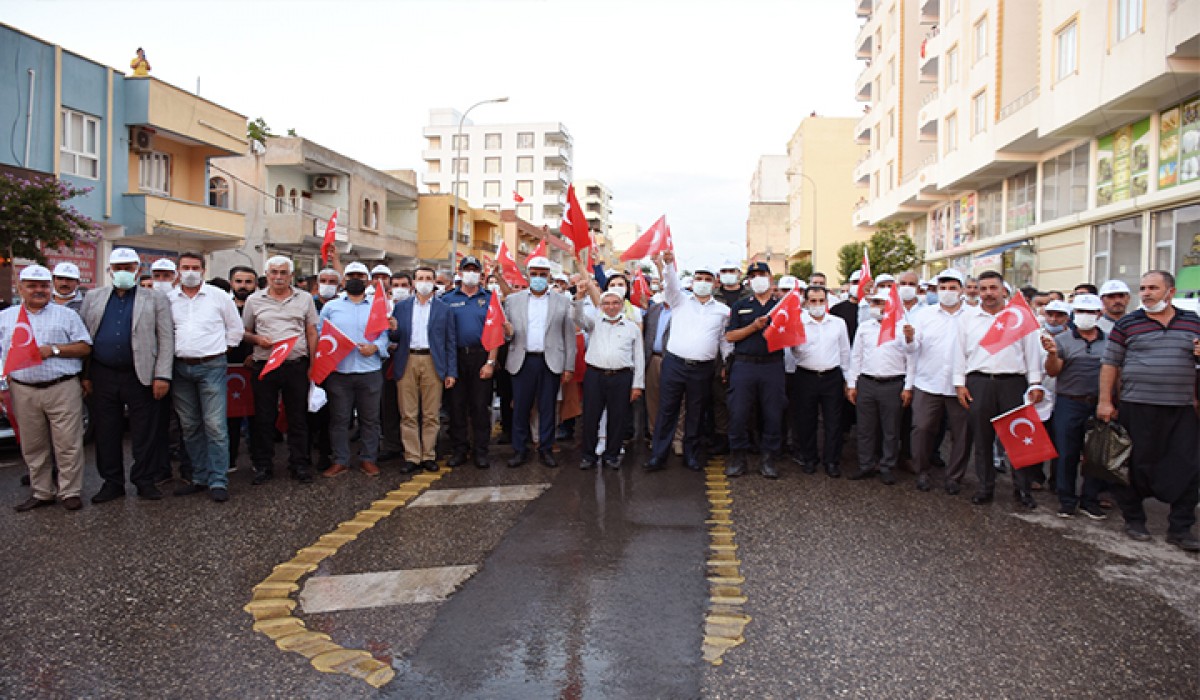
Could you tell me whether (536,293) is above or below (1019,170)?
below

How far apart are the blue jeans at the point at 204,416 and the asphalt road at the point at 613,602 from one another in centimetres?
33

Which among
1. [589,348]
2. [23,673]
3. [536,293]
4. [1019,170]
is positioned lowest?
[23,673]

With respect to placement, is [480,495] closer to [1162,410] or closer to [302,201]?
[1162,410]

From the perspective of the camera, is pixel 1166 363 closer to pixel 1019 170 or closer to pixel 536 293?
pixel 536 293

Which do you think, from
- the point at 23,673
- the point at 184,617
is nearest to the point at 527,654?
the point at 184,617

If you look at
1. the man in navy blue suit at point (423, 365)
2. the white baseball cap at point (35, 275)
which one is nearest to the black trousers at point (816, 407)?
the man in navy blue suit at point (423, 365)

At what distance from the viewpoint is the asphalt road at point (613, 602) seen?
3.87 metres

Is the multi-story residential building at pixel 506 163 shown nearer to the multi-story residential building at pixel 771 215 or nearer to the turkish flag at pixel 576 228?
the multi-story residential building at pixel 771 215

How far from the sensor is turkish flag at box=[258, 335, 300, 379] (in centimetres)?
804

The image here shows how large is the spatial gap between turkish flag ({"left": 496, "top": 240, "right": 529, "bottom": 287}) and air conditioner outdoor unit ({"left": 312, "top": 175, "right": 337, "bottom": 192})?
89.2 ft

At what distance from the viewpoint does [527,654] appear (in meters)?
4.11

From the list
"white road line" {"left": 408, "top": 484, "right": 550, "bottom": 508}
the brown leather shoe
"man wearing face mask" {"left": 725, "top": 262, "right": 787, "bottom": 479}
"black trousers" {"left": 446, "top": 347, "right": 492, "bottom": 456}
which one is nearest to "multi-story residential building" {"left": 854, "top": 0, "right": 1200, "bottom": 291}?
"man wearing face mask" {"left": 725, "top": 262, "right": 787, "bottom": 479}

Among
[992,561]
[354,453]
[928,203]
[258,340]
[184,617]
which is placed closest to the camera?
[184,617]

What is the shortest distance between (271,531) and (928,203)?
111ft
